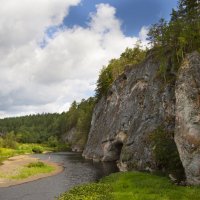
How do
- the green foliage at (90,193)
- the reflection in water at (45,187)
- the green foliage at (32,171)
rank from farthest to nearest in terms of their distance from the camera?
the green foliage at (32,171), the reflection in water at (45,187), the green foliage at (90,193)

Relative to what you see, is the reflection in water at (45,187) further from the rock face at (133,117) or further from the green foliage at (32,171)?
→ the rock face at (133,117)

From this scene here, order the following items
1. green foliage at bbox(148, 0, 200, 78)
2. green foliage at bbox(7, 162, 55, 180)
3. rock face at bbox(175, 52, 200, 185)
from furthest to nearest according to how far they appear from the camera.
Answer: green foliage at bbox(7, 162, 55, 180), green foliage at bbox(148, 0, 200, 78), rock face at bbox(175, 52, 200, 185)

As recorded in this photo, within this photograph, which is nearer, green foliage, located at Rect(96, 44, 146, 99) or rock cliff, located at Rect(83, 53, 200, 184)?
rock cliff, located at Rect(83, 53, 200, 184)

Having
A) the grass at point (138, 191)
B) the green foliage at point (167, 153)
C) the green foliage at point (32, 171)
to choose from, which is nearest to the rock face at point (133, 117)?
the green foliage at point (167, 153)

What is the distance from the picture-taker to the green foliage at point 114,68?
11465 centimetres

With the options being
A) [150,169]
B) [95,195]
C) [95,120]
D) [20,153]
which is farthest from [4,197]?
[20,153]

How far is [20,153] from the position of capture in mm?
146625

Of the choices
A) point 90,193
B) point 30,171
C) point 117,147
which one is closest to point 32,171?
point 30,171

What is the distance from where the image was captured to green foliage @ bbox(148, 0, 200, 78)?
177 feet

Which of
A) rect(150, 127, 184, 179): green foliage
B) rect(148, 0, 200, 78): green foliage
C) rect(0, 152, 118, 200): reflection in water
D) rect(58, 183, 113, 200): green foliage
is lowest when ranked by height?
rect(0, 152, 118, 200): reflection in water

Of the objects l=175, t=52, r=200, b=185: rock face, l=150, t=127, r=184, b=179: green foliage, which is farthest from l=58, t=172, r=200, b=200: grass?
l=175, t=52, r=200, b=185: rock face

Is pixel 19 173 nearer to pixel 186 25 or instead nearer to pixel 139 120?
pixel 139 120

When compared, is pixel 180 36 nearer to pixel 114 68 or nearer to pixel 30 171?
pixel 30 171

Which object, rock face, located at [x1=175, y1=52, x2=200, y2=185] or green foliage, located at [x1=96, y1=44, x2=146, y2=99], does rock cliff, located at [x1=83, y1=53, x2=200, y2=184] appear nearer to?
rock face, located at [x1=175, y1=52, x2=200, y2=185]
